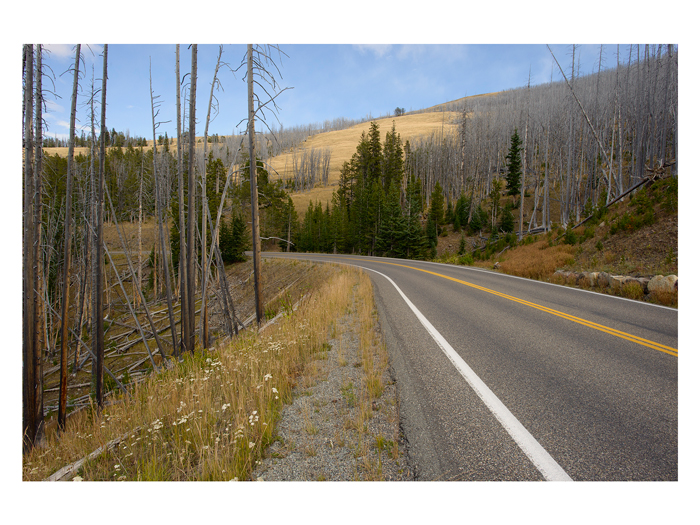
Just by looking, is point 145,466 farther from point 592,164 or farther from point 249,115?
point 592,164

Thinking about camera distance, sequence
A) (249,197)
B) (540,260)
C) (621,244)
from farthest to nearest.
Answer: (249,197), (540,260), (621,244)

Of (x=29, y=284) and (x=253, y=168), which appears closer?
(x=29, y=284)

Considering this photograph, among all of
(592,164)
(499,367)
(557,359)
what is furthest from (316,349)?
(592,164)

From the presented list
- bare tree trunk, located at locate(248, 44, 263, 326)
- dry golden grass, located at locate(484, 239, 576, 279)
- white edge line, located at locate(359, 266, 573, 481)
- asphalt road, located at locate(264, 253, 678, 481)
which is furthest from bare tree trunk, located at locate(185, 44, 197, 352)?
dry golden grass, located at locate(484, 239, 576, 279)

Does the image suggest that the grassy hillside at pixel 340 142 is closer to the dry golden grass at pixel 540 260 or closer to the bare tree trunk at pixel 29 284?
the dry golden grass at pixel 540 260

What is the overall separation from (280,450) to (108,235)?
2254 inches

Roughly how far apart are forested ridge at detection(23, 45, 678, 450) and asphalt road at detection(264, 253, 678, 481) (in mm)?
5412

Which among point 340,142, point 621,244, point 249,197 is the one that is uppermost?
point 340,142

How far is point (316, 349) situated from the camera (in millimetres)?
4789

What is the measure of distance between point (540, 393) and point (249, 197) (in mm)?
38392

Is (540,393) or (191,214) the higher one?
(191,214)

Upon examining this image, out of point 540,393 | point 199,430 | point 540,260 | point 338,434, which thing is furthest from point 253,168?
point 540,260

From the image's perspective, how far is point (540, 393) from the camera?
9.89 ft

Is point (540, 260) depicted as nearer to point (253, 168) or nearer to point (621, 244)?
point (621, 244)
